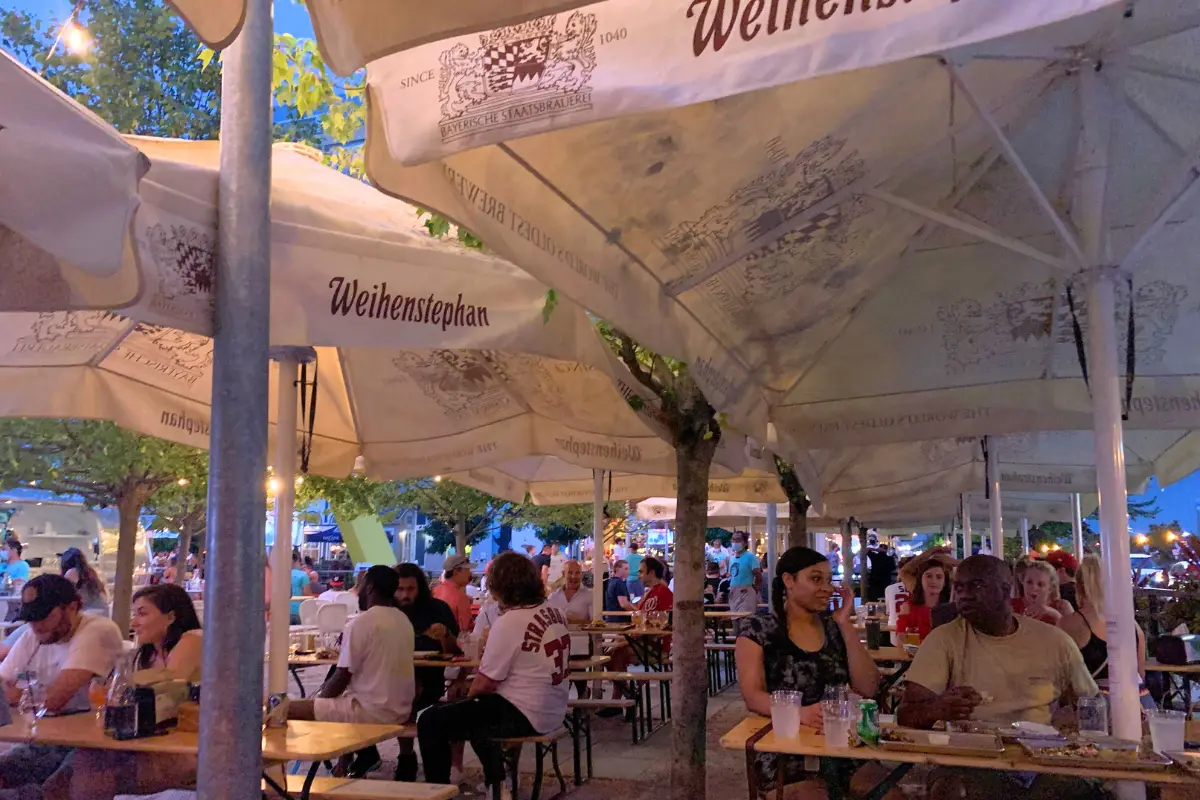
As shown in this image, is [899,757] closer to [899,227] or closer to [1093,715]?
[1093,715]

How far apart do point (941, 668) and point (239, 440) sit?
3.18 meters

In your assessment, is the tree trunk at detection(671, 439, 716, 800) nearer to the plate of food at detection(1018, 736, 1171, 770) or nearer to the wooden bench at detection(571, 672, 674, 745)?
the wooden bench at detection(571, 672, 674, 745)

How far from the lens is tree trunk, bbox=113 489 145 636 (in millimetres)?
10250

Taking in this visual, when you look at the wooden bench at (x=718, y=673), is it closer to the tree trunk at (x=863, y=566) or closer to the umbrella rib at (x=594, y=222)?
the tree trunk at (x=863, y=566)

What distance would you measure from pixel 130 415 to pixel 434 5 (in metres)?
4.71

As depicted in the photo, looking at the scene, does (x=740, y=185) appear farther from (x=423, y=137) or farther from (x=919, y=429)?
(x=919, y=429)

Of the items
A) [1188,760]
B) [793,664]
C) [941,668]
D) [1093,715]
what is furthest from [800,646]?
[1188,760]

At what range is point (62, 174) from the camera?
95.7 inches

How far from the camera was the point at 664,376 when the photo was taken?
6.70m

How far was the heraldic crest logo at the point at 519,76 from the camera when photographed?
2.55 metres

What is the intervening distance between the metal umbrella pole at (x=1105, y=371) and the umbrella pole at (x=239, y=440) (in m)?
3.30

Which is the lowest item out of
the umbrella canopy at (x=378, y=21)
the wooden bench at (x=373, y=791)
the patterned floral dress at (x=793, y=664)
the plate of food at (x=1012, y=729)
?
the wooden bench at (x=373, y=791)

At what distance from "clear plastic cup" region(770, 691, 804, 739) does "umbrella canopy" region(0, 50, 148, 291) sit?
2839mm

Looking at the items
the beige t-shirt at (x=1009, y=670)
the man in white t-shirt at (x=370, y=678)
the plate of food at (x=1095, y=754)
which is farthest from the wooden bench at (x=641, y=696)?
the plate of food at (x=1095, y=754)
